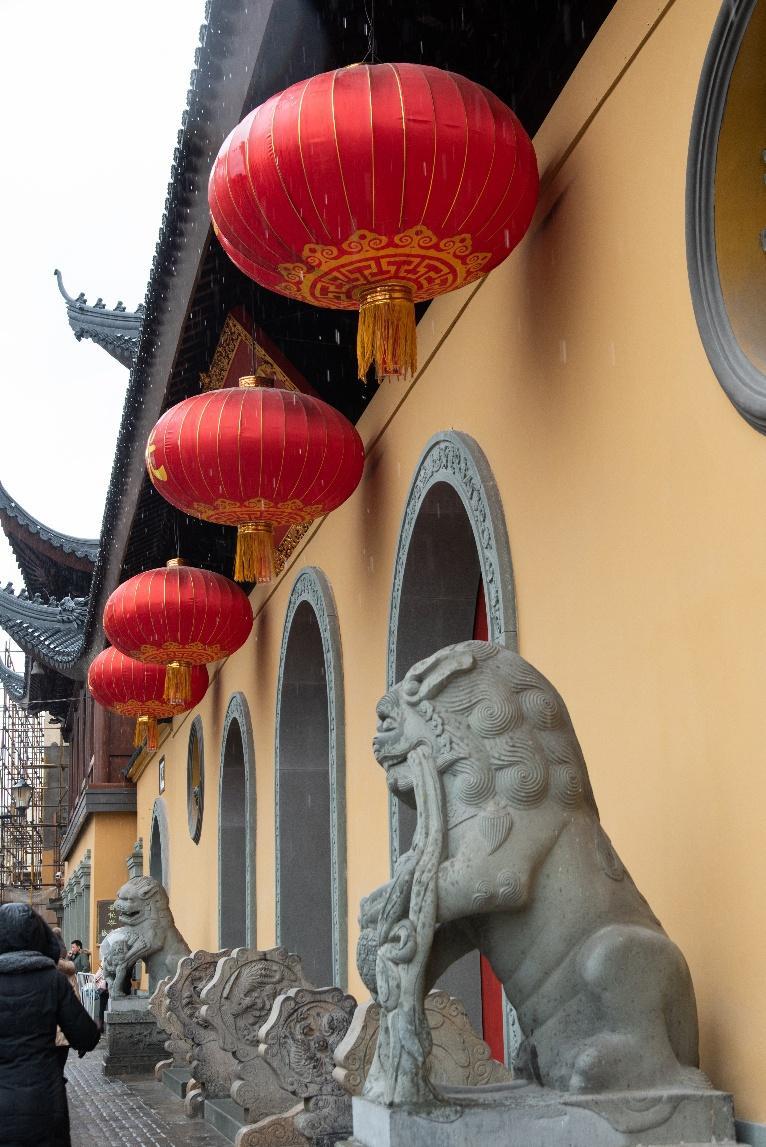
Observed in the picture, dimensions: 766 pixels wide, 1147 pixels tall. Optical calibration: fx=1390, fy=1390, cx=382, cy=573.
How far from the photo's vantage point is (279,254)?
3.93 metres

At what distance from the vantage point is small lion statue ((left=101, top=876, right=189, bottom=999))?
10.5 metres

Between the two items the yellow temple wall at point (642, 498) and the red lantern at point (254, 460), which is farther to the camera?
the red lantern at point (254, 460)

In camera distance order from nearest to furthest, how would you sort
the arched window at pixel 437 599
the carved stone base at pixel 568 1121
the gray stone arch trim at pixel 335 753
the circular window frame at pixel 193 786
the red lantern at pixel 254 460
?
the carved stone base at pixel 568 1121 → the red lantern at pixel 254 460 → the arched window at pixel 437 599 → the gray stone arch trim at pixel 335 753 → the circular window frame at pixel 193 786

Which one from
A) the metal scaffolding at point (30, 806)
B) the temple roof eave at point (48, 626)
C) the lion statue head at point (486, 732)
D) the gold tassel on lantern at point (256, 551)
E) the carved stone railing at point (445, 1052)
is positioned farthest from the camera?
the metal scaffolding at point (30, 806)

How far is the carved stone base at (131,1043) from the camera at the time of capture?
10.6 meters

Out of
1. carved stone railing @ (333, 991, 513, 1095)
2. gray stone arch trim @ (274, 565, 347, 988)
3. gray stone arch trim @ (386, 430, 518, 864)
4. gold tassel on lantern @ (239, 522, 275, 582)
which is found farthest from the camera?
gray stone arch trim @ (274, 565, 347, 988)

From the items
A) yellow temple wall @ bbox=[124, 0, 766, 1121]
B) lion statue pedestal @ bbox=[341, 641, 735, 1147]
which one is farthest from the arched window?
lion statue pedestal @ bbox=[341, 641, 735, 1147]

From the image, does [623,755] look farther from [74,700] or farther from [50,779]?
[50,779]

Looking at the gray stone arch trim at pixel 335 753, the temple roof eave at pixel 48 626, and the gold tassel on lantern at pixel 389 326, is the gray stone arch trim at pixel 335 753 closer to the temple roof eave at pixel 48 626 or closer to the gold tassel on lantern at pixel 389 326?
the gold tassel on lantern at pixel 389 326

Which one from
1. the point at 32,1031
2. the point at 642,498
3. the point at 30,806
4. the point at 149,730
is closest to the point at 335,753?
A: the point at 32,1031

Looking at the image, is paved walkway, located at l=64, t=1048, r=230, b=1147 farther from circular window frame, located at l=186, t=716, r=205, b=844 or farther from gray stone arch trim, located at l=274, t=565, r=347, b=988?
circular window frame, located at l=186, t=716, r=205, b=844

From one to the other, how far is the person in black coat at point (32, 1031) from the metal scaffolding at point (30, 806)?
2943 centimetres

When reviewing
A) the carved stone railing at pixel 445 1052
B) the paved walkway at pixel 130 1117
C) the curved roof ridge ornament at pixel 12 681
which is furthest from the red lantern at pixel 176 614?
the curved roof ridge ornament at pixel 12 681

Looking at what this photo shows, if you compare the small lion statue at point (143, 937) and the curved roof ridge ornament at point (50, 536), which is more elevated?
the curved roof ridge ornament at point (50, 536)
